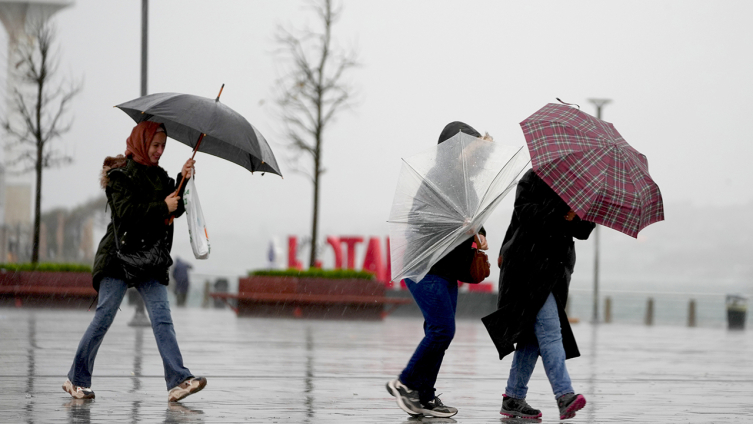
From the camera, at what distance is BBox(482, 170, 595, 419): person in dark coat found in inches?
237

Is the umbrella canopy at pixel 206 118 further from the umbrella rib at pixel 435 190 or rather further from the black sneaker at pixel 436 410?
the black sneaker at pixel 436 410

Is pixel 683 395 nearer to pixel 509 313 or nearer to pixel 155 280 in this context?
pixel 509 313

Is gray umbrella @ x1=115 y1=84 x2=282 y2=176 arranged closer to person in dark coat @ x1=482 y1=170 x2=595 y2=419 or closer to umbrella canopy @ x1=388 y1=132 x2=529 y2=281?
umbrella canopy @ x1=388 y1=132 x2=529 y2=281

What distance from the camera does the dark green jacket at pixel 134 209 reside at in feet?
20.5

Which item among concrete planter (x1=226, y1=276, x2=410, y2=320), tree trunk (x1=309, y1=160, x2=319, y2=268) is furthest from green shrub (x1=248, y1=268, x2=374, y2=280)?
tree trunk (x1=309, y1=160, x2=319, y2=268)

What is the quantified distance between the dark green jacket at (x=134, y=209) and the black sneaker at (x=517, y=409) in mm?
2399

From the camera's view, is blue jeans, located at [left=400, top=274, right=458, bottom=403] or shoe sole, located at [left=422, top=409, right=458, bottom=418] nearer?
blue jeans, located at [left=400, top=274, right=458, bottom=403]

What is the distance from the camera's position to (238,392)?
7207 millimetres

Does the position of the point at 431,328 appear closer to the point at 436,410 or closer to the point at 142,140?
the point at 436,410

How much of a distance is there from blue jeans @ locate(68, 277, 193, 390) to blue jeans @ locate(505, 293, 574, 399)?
217cm

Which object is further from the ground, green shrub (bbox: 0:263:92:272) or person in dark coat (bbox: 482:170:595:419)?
person in dark coat (bbox: 482:170:595:419)

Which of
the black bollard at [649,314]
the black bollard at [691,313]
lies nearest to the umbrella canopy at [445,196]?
the black bollard at [691,313]

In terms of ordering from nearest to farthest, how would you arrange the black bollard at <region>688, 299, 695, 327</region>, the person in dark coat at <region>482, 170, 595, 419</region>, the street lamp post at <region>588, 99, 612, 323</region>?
the person in dark coat at <region>482, 170, 595, 419</region>
the street lamp post at <region>588, 99, 612, 323</region>
the black bollard at <region>688, 299, 695, 327</region>

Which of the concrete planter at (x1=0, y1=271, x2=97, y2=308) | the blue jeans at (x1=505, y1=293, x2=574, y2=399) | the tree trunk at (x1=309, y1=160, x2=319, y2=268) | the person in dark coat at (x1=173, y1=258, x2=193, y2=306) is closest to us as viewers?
the blue jeans at (x1=505, y1=293, x2=574, y2=399)
